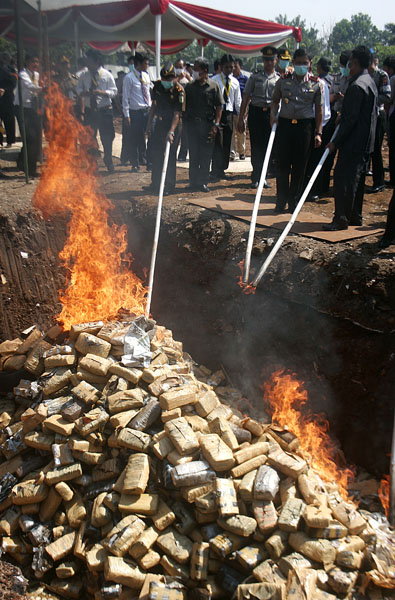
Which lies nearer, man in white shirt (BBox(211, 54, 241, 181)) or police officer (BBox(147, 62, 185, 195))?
police officer (BBox(147, 62, 185, 195))

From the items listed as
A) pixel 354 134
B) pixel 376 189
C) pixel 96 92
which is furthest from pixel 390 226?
pixel 96 92

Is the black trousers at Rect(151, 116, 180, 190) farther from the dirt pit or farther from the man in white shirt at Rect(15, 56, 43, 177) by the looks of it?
the man in white shirt at Rect(15, 56, 43, 177)

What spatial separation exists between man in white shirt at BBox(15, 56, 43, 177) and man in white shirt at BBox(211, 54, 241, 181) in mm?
3512

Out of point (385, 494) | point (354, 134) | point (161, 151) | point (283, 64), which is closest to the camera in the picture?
point (385, 494)

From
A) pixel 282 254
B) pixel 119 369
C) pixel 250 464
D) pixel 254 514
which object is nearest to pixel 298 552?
pixel 254 514

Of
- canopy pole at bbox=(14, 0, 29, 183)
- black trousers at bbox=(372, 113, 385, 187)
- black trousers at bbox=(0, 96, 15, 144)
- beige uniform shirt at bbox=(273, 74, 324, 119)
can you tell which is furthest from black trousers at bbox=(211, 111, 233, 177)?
black trousers at bbox=(0, 96, 15, 144)

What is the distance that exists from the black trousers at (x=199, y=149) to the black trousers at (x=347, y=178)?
2.92 meters

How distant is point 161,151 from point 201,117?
0.92 metres

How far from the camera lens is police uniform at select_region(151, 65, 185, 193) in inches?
302

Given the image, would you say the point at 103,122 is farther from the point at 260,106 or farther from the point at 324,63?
the point at 324,63

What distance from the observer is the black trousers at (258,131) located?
8141 millimetres

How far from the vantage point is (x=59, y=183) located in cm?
808

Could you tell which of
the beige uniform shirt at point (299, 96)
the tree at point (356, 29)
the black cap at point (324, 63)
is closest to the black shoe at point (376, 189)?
the black cap at point (324, 63)

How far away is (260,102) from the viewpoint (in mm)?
8031
